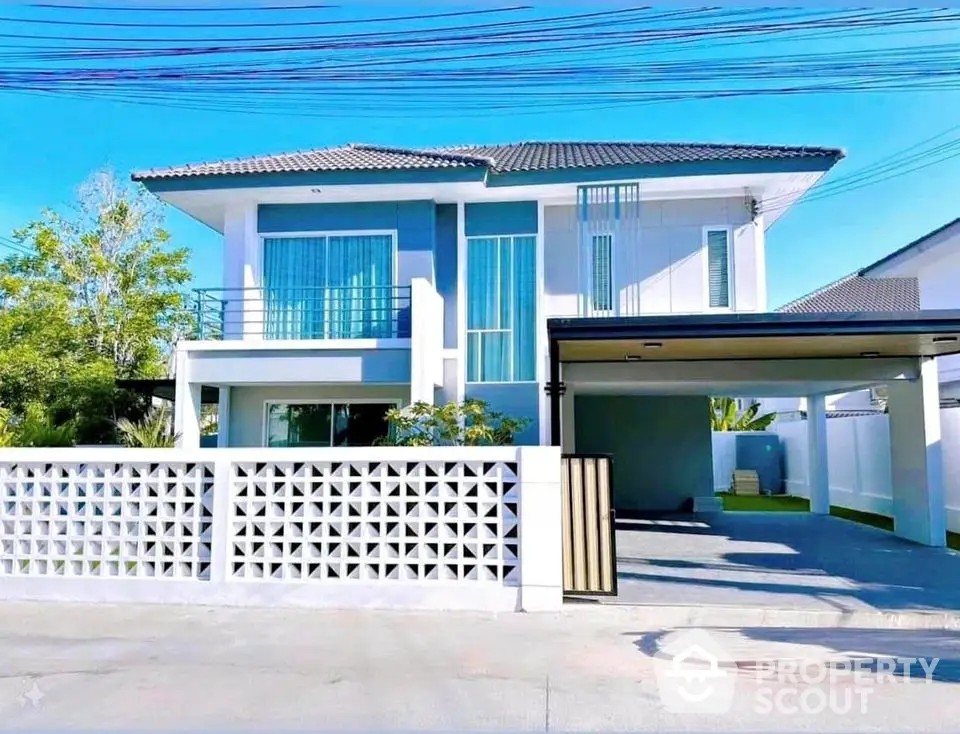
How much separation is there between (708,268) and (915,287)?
30.0 ft

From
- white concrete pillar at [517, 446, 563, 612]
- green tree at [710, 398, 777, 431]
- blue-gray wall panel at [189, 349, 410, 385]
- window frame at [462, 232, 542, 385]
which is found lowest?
white concrete pillar at [517, 446, 563, 612]

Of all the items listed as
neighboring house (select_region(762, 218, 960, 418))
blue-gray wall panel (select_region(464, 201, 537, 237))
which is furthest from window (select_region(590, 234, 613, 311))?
neighboring house (select_region(762, 218, 960, 418))

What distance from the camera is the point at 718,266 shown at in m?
12.9

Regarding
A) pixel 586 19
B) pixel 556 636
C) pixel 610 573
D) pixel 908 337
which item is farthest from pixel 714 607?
pixel 586 19

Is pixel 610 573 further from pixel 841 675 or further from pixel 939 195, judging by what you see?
pixel 939 195

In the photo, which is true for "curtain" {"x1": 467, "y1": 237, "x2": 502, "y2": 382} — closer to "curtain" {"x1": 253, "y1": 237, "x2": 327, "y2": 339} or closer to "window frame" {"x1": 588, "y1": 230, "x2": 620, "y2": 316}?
"window frame" {"x1": 588, "y1": 230, "x2": 620, "y2": 316}

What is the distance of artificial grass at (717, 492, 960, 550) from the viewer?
14048 millimetres

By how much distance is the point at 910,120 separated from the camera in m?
14.1

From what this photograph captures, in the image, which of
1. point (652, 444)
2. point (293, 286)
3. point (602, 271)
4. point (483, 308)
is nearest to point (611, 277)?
point (602, 271)

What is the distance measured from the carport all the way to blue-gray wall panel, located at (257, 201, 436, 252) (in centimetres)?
368

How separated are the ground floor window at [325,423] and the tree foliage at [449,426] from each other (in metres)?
2.11

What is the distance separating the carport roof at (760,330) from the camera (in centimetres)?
836

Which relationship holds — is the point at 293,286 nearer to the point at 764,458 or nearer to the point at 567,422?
the point at 567,422

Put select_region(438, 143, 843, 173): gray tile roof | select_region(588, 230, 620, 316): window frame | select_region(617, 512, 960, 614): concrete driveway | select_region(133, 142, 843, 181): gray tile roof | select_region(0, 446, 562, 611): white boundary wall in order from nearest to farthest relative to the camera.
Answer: select_region(0, 446, 562, 611): white boundary wall → select_region(617, 512, 960, 614): concrete driveway → select_region(438, 143, 843, 173): gray tile roof → select_region(133, 142, 843, 181): gray tile roof → select_region(588, 230, 620, 316): window frame
